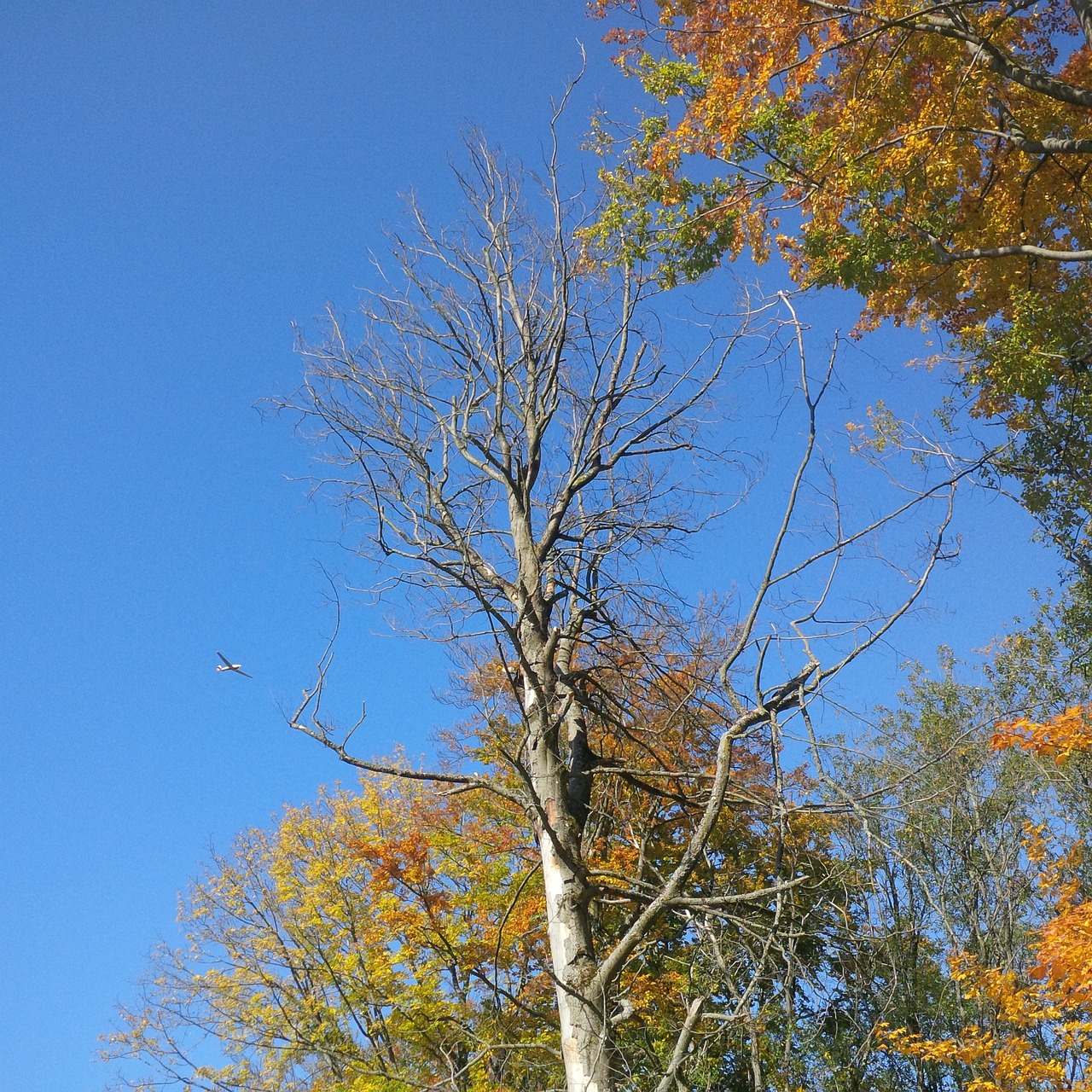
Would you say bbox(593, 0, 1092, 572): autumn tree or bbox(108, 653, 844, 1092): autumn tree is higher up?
bbox(593, 0, 1092, 572): autumn tree

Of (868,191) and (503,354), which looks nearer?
(503,354)

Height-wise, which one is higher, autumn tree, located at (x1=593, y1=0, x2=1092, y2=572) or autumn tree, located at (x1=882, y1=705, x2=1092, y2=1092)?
autumn tree, located at (x1=593, y1=0, x2=1092, y2=572)

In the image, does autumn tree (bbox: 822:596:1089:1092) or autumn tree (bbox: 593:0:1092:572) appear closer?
autumn tree (bbox: 593:0:1092:572)

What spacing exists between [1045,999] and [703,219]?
1138 cm

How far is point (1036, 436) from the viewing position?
10.9m

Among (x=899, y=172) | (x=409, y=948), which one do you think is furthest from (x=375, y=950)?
(x=899, y=172)

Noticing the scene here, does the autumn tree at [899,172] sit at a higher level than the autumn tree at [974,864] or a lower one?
higher

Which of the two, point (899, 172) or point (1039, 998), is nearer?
point (899, 172)

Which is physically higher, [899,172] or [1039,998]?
[899,172]

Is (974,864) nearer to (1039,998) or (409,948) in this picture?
(1039,998)

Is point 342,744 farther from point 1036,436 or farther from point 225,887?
point 225,887

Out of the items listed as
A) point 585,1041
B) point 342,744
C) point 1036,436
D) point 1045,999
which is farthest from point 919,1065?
point 342,744

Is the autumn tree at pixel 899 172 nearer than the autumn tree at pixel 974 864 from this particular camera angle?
Yes

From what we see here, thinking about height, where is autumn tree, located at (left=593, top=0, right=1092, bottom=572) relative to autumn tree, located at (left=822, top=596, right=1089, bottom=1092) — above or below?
above
